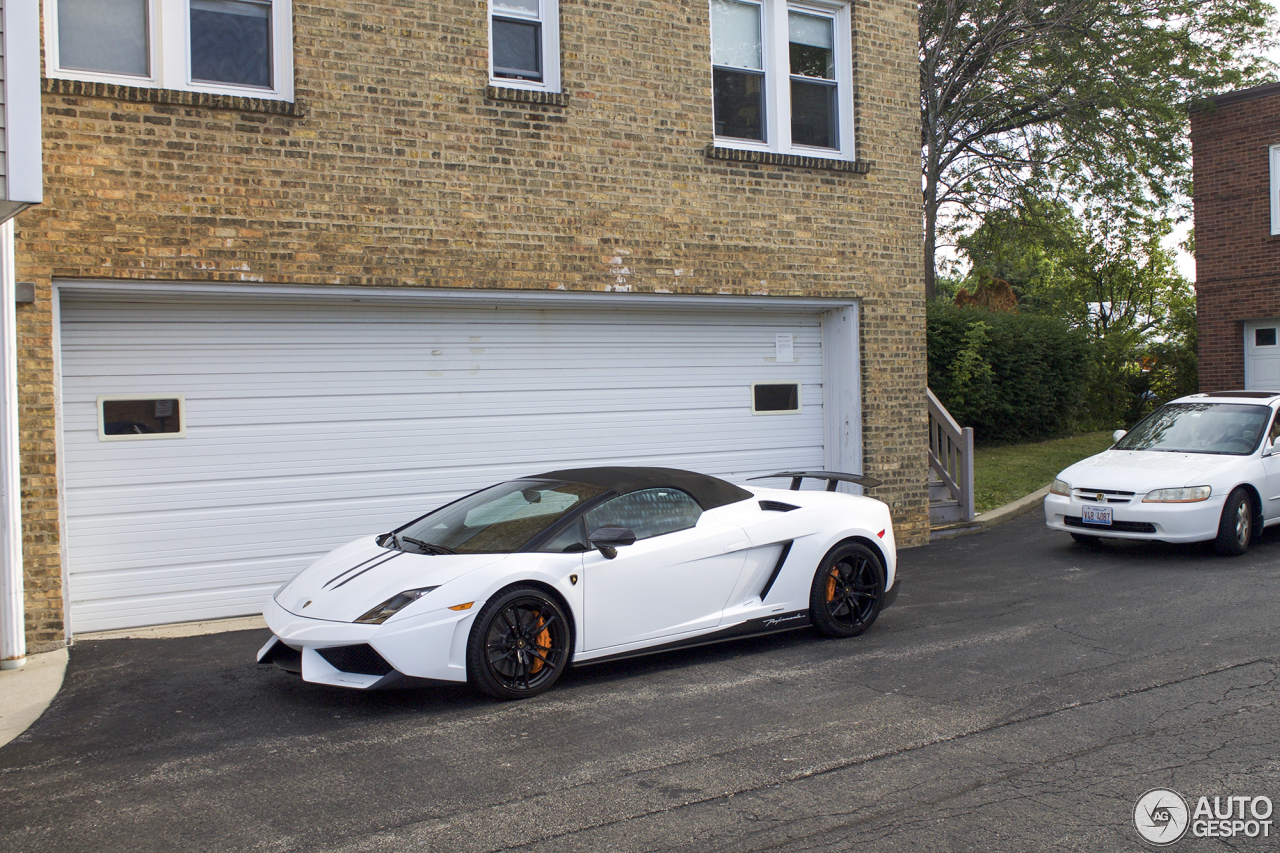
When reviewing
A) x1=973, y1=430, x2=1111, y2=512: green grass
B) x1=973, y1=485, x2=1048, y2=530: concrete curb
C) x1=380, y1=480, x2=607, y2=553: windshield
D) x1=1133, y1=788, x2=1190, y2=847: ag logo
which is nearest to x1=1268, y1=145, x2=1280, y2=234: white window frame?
x1=973, y1=430, x2=1111, y2=512: green grass

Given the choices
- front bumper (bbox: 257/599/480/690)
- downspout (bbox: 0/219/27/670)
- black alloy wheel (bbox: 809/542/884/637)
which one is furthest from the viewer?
downspout (bbox: 0/219/27/670)

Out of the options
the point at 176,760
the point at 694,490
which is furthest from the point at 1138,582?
the point at 176,760

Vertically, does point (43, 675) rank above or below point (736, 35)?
below

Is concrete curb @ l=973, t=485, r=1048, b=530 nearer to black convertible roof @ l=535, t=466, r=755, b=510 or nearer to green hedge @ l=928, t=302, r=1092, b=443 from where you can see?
green hedge @ l=928, t=302, r=1092, b=443

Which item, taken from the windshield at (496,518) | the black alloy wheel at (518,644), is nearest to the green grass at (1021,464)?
the windshield at (496,518)

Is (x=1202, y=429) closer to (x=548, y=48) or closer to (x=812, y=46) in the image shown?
(x=812, y=46)

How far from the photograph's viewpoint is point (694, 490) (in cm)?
691

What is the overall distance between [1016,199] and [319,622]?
22593 millimetres

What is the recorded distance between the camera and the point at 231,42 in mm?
8445

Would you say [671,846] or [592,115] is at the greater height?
[592,115]

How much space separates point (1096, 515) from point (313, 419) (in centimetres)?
732

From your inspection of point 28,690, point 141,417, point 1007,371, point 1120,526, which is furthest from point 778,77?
point 1007,371

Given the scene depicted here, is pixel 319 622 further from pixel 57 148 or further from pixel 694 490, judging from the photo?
pixel 57 148

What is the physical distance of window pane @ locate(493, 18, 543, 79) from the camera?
9430mm
